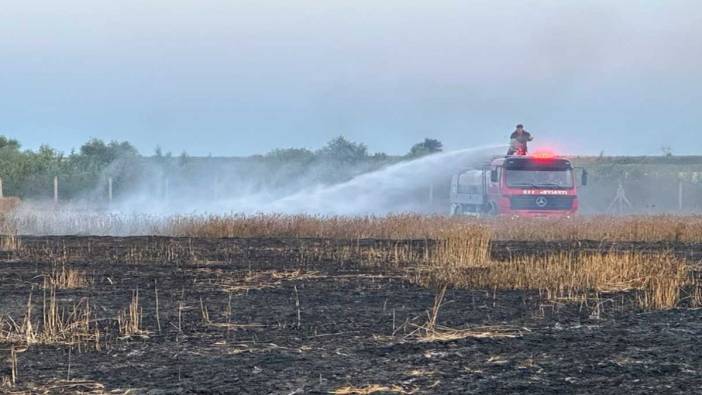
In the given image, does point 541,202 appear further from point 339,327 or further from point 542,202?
point 339,327

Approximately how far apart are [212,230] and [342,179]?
61.0 ft

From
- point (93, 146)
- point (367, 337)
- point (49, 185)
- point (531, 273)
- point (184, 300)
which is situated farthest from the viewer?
point (93, 146)

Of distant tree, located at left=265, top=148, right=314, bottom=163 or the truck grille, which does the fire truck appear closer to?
the truck grille

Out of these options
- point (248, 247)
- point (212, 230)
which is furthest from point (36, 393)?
point (212, 230)

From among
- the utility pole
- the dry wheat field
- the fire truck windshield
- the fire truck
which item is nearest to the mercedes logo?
the fire truck

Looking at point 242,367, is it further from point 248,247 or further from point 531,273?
point 248,247

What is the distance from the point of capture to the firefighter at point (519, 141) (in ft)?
91.6

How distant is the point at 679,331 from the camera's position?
9.09 metres

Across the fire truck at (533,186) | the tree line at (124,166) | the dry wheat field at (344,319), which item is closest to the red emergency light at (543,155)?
the fire truck at (533,186)

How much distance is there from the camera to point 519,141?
28.0 metres

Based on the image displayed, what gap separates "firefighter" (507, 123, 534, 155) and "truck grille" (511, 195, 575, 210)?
1864 mm

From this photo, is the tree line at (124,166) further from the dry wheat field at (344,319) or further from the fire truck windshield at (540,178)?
the dry wheat field at (344,319)

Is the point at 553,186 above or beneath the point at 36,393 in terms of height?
above

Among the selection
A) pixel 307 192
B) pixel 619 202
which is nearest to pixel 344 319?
pixel 307 192
